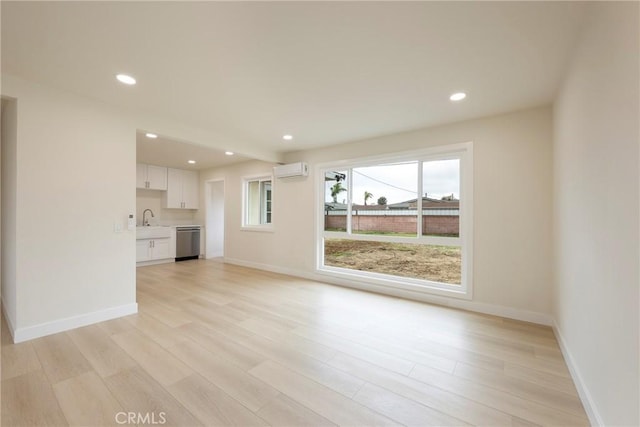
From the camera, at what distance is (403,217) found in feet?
12.8

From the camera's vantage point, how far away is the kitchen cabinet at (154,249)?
18.5 feet

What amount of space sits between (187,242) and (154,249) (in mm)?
782

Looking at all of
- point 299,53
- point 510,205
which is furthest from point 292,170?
point 510,205

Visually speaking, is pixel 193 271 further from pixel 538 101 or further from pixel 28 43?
pixel 538 101

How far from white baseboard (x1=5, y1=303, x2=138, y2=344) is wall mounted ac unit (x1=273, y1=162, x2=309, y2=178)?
3038mm

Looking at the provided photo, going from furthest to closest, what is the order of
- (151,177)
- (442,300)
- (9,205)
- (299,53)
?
(151,177), (442,300), (9,205), (299,53)

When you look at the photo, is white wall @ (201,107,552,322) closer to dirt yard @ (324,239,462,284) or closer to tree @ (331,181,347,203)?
tree @ (331,181,347,203)

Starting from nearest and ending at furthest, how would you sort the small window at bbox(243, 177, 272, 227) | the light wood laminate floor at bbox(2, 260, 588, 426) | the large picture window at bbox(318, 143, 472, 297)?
the light wood laminate floor at bbox(2, 260, 588, 426)
the large picture window at bbox(318, 143, 472, 297)
the small window at bbox(243, 177, 272, 227)

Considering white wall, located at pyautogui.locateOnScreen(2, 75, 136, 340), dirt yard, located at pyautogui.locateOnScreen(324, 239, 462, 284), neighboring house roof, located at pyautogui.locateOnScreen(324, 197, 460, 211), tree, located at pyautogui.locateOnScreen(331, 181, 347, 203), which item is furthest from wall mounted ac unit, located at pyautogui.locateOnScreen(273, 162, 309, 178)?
white wall, located at pyautogui.locateOnScreen(2, 75, 136, 340)

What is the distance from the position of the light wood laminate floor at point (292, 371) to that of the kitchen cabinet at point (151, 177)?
3.95 metres

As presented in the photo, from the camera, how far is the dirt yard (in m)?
4.84

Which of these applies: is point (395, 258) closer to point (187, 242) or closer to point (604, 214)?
point (604, 214)

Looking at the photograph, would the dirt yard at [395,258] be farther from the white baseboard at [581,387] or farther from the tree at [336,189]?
the white baseboard at [581,387]

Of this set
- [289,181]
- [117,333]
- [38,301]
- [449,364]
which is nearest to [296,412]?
[449,364]
